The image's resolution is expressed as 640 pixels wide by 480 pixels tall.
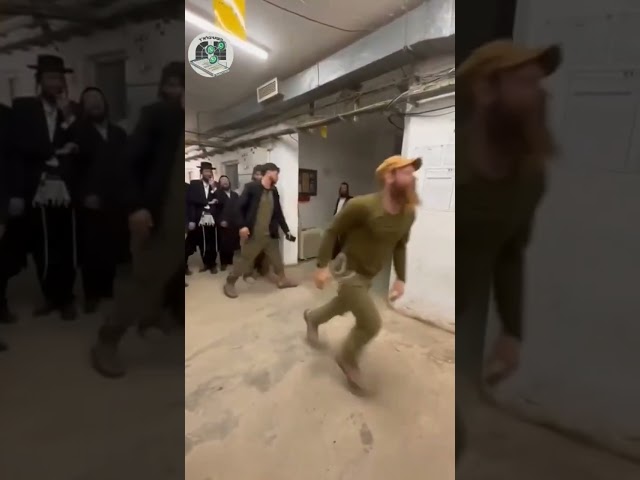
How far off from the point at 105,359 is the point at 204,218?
1.13ft

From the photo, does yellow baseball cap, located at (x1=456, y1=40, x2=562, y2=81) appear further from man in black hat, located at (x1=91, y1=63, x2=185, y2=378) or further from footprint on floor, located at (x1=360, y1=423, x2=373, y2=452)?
footprint on floor, located at (x1=360, y1=423, x2=373, y2=452)

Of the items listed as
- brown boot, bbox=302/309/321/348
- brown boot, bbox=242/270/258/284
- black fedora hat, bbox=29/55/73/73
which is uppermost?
black fedora hat, bbox=29/55/73/73

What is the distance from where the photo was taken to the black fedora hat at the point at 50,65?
0.82 feet

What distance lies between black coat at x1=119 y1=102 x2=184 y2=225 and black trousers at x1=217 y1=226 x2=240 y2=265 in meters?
0.35

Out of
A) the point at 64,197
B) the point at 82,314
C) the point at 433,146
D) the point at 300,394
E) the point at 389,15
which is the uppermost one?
the point at 389,15

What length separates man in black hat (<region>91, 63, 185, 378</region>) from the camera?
27 cm

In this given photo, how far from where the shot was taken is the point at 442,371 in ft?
1.60

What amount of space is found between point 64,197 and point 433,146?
1.60 feet

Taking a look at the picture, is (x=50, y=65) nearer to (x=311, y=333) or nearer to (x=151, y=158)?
(x=151, y=158)

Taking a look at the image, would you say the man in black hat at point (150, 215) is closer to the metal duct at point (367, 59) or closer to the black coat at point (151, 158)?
the black coat at point (151, 158)

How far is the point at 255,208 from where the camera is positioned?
613mm

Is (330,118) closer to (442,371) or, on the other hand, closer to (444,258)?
(444,258)

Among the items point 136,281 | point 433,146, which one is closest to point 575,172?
point 433,146

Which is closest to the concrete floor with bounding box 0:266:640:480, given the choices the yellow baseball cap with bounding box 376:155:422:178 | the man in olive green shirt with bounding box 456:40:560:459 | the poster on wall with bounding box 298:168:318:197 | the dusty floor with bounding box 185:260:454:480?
the dusty floor with bounding box 185:260:454:480
